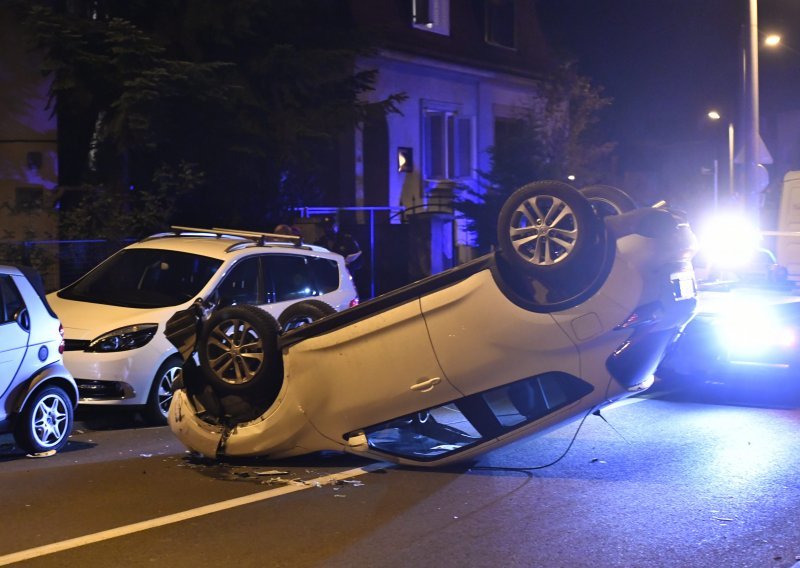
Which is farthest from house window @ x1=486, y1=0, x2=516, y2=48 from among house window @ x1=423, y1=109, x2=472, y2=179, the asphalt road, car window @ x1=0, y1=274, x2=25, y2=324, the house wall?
car window @ x1=0, y1=274, x2=25, y2=324

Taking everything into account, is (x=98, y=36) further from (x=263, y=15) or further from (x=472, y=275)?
(x=472, y=275)

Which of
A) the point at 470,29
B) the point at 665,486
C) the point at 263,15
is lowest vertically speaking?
the point at 665,486

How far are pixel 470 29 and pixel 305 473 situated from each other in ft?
75.3

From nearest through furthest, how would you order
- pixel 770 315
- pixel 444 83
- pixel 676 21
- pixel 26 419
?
pixel 26 419, pixel 770 315, pixel 444 83, pixel 676 21

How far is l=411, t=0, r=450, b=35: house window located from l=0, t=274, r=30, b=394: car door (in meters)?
19.6

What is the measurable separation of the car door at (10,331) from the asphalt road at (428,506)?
758 mm

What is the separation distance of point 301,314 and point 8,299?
2450 millimetres

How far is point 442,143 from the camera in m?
28.0

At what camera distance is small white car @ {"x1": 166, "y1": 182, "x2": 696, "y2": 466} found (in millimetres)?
7113

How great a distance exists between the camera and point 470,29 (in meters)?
29.1

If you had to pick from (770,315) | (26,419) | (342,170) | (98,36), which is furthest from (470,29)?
(26,419)

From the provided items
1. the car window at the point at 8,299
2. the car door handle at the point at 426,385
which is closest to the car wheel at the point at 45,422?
the car window at the point at 8,299

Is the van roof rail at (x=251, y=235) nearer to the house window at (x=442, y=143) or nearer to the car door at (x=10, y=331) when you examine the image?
the car door at (x=10, y=331)

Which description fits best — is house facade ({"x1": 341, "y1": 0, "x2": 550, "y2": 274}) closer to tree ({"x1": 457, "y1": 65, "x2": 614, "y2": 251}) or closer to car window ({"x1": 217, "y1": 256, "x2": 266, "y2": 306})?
tree ({"x1": 457, "y1": 65, "x2": 614, "y2": 251})
